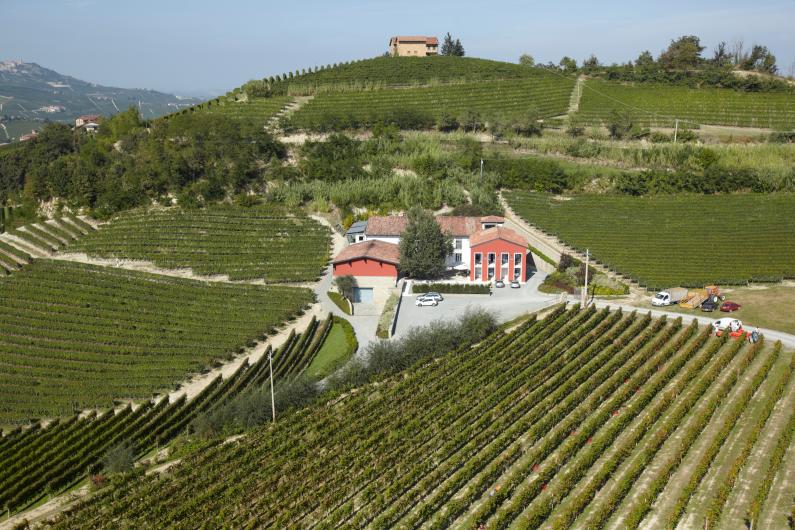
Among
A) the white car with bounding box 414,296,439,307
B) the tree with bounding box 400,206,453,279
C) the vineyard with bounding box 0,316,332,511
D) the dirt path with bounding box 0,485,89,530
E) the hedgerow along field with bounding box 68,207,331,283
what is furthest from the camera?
the hedgerow along field with bounding box 68,207,331,283

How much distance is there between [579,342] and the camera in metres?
44.8

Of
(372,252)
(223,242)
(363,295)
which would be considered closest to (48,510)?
(363,295)

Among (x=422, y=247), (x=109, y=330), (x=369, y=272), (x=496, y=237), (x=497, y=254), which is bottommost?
(x=109, y=330)

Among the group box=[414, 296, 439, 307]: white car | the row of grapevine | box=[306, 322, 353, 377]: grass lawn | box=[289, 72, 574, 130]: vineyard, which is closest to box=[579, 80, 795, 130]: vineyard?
box=[289, 72, 574, 130]: vineyard

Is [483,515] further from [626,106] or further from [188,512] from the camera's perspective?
[626,106]

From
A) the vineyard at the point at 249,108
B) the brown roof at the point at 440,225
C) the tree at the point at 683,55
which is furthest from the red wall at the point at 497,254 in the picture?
the tree at the point at 683,55

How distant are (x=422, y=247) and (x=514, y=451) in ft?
87.1

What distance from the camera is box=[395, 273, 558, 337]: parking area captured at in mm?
49688

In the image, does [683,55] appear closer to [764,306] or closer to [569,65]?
[569,65]

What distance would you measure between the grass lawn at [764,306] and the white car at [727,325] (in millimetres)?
2112

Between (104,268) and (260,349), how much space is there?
2183 cm

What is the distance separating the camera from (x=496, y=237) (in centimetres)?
5638

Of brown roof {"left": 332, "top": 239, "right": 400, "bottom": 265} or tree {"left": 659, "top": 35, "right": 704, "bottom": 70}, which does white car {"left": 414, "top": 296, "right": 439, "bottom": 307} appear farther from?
tree {"left": 659, "top": 35, "right": 704, "bottom": 70}

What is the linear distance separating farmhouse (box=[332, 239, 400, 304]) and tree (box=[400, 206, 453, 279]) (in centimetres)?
113
